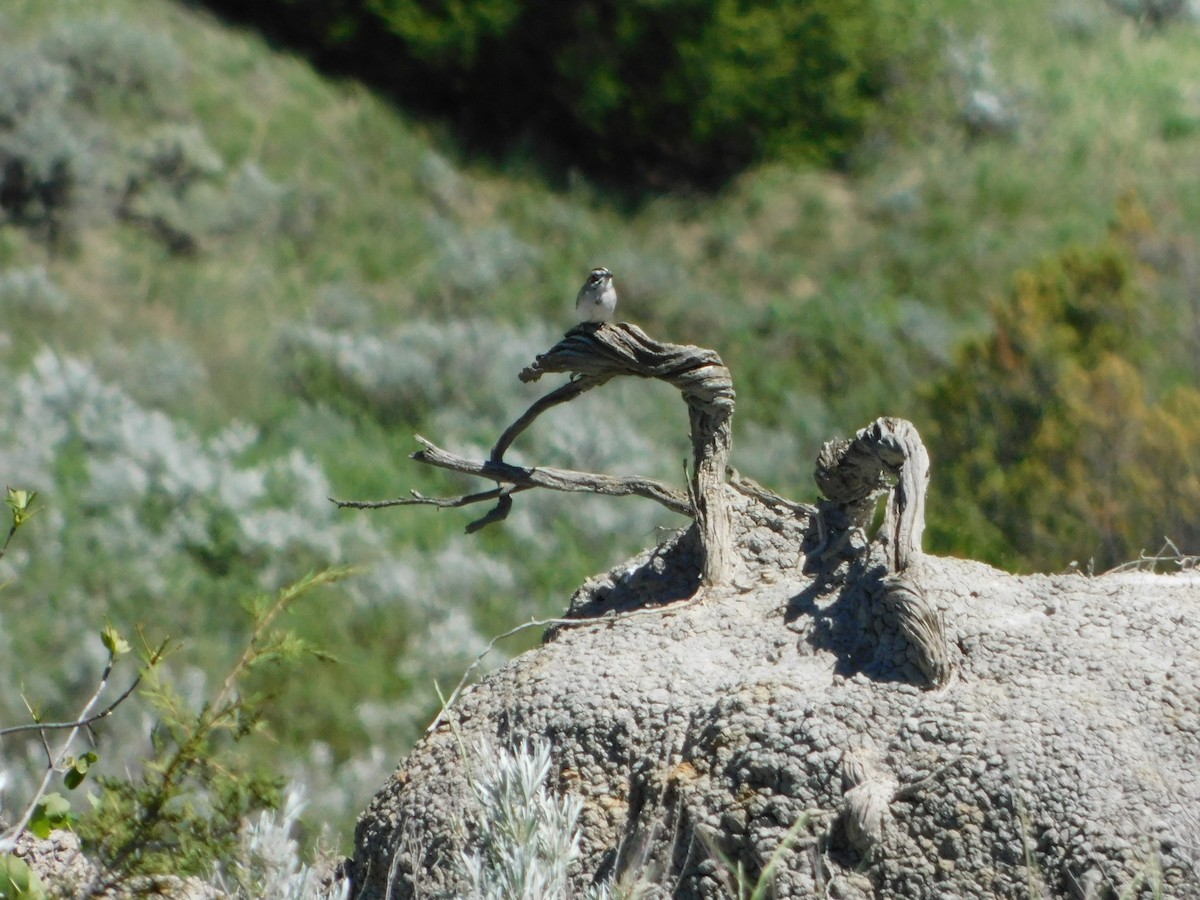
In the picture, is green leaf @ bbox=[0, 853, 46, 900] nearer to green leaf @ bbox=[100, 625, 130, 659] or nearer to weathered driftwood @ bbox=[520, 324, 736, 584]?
green leaf @ bbox=[100, 625, 130, 659]

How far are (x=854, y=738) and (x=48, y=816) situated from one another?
3.72 feet

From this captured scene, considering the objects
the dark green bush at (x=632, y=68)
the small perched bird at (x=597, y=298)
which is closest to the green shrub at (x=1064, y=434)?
the small perched bird at (x=597, y=298)

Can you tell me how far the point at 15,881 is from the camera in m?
1.84

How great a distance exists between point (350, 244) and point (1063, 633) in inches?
370

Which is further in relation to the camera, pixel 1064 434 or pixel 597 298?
pixel 1064 434

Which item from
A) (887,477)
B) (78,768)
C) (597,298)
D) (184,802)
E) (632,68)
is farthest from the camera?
(632,68)

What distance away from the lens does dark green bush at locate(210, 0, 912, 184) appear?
40.7ft

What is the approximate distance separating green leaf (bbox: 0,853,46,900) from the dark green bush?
36.5 ft

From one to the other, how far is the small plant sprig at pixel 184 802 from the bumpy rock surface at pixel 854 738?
0.73ft

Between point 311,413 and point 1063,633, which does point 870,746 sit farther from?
point 311,413

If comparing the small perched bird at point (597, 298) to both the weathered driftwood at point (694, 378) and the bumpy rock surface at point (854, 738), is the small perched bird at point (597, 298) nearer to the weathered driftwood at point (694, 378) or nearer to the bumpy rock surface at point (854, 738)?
the weathered driftwood at point (694, 378)

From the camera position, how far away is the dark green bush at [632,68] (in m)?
12.4

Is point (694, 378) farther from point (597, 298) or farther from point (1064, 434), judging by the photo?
point (1064, 434)

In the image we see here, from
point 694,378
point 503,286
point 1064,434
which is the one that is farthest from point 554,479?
A: point 503,286
